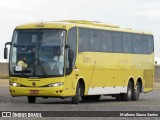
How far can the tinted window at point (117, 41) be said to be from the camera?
3575cm

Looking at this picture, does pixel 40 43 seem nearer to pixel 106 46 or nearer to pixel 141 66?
pixel 106 46

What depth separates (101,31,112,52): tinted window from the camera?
34562mm

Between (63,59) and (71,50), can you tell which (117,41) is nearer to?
(71,50)

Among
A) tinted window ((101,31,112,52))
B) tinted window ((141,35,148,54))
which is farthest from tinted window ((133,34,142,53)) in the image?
tinted window ((101,31,112,52))

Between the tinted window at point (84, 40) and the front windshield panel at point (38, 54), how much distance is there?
4.06ft

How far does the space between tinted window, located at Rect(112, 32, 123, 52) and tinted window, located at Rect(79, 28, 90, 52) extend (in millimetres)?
2958

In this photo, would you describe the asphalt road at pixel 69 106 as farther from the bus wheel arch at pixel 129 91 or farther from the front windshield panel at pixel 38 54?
the bus wheel arch at pixel 129 91

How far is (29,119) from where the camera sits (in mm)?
22828

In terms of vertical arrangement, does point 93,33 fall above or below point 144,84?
above

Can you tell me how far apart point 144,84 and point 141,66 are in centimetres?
93

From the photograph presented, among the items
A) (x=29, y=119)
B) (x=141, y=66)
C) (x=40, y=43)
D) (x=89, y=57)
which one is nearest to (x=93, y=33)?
(x=89, y=57)

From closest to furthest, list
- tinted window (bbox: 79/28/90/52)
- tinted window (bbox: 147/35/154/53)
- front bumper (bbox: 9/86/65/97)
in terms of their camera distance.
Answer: front bumper (bbox: 9/86/65/97) < tinted window (bbox: 79/28/90/52) < tinted window (bbox: 147/35/154/53)

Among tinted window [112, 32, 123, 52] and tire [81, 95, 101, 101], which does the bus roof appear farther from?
tire [81, 95, 101, 101]

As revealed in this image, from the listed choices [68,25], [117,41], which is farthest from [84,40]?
[117,41]
